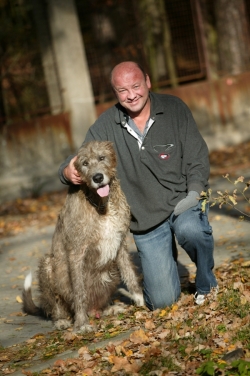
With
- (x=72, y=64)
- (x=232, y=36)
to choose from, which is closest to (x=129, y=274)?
(x=72, y=64)

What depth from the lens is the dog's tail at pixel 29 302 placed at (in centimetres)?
657

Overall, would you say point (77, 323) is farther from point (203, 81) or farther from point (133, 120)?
point (203, 81)

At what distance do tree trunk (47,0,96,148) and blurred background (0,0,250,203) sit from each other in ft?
0.07

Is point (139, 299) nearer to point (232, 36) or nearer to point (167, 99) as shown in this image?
point (167, 99)

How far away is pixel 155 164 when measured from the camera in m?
6.16

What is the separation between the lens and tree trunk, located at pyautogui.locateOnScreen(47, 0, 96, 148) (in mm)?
14148

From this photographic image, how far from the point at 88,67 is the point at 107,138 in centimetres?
910

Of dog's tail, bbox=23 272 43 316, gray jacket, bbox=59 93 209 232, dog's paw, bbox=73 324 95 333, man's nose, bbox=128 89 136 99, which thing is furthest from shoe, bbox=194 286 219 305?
man's nose, bbox=128 89 136 99

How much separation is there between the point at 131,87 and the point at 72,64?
8435 millimetres

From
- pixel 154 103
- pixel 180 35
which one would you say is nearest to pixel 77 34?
pixel 180 35

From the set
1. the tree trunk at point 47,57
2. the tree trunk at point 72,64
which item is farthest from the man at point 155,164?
the tree trunk at point 47,57

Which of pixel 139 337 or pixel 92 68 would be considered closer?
pixel 139 337

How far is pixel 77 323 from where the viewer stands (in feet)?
19.7

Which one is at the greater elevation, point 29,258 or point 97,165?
point 97,165
